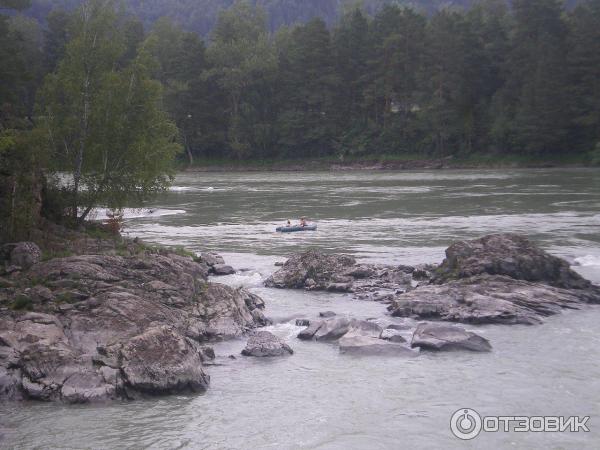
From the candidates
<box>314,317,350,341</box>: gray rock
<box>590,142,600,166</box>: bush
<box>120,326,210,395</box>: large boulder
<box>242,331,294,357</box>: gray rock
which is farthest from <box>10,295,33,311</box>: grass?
<box>590,142,600,166</box>: bush

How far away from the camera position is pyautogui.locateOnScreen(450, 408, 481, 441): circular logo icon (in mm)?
12250

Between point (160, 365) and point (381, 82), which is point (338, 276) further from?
point (381, 82)

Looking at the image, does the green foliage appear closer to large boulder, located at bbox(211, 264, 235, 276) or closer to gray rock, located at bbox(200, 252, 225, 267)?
gray rock, located at bbox(200, 252, 225, 267)

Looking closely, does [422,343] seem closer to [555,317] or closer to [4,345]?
[555,317]

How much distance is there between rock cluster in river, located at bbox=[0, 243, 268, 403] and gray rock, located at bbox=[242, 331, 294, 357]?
98cm

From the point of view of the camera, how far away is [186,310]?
18.1 m

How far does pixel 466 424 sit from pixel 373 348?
156 inches

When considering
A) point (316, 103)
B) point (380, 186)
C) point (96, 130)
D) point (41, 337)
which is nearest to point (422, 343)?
point (41, 337)

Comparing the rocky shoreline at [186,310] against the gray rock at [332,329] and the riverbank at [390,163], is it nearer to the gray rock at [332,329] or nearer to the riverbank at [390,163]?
the gray rock at [332,329]

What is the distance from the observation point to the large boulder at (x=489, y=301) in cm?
1859

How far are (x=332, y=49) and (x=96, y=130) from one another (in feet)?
Result: 268

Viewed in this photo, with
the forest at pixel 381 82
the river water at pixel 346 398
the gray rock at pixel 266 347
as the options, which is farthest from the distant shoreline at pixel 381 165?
the gray rock at pixel 266 347

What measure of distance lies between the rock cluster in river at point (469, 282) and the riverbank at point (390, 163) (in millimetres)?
61271

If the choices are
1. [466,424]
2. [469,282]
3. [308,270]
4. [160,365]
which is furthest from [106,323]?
[469,282]
